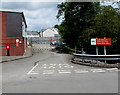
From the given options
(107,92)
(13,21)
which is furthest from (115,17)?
(107,92)

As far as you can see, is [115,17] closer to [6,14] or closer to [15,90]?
[6,14]

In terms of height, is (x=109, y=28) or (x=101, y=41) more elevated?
(x=109, y=28)

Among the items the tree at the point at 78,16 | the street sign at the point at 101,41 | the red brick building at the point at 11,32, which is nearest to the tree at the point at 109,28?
the street sign at the point at 101,41

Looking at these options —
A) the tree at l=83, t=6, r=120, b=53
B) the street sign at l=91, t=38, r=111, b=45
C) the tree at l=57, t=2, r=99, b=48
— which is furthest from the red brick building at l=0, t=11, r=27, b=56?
the street sign at l=91, t=38, r=111, b=45

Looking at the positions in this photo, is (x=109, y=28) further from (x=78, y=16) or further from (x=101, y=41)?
(x=78, y=16)

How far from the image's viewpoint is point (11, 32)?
1103 inches

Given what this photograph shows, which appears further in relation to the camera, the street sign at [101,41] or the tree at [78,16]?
the tree at [78,16]

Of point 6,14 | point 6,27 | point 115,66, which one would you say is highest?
point 6,14

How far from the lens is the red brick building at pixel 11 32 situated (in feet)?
89.0

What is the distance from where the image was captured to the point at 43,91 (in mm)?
6430

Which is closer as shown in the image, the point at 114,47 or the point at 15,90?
the point at 15,90

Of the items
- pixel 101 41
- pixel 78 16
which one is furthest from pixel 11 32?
pixel 101 41

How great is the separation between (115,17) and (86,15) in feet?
28.8

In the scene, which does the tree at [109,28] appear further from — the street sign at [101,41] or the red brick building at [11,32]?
the red brick building at [11,32]
